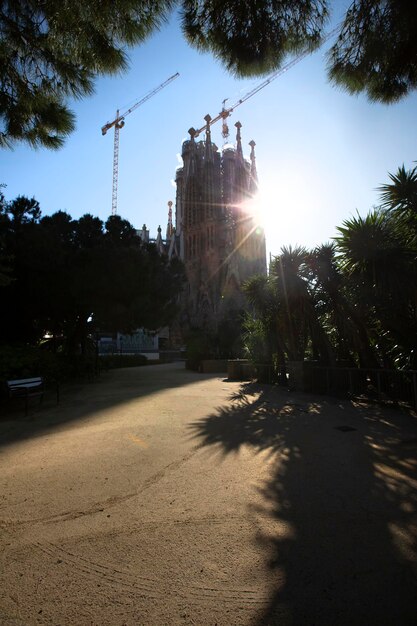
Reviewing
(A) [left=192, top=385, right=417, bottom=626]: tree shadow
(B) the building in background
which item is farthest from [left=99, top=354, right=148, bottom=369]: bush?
(B) the building in background

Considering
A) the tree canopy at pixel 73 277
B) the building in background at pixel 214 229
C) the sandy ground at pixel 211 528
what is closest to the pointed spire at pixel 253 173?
the building in background at pixel 214 229

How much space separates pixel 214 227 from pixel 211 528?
75699 millimetres

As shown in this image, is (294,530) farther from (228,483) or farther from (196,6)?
(196,6)

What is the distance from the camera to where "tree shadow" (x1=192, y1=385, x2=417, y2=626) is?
216cm

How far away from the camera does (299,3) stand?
14.6ft

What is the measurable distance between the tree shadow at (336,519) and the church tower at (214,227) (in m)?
62.5

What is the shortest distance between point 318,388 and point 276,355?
374 cm

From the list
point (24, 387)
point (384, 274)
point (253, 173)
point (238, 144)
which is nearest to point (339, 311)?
point (384, 274)

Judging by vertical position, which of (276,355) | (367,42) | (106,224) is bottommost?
(276,355)

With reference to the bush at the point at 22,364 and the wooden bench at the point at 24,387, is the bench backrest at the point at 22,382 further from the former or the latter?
the bush at the point at 22,364

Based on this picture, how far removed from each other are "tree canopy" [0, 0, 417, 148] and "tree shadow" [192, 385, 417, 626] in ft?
15.4

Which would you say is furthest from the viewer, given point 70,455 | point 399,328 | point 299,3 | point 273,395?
point 273,395

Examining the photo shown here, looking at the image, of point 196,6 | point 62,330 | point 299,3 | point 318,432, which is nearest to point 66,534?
point 318,432

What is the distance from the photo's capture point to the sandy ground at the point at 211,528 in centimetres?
217
